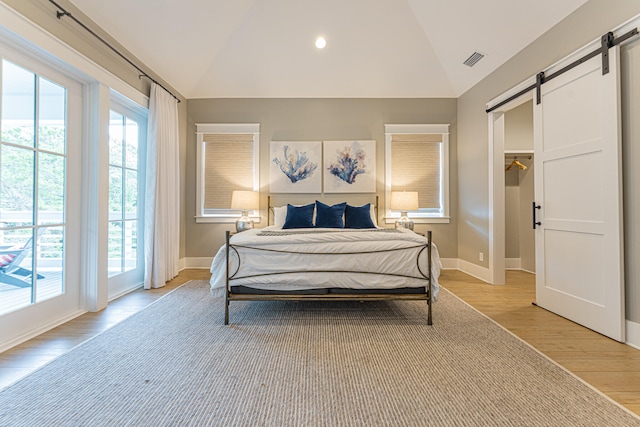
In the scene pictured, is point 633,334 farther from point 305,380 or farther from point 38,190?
point 38,190

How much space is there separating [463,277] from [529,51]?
2825 millimetres

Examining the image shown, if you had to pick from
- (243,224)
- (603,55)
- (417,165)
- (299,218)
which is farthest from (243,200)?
(603,55)

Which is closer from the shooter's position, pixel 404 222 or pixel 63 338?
pixel 63 338

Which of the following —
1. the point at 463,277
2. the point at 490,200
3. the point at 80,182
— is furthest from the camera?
the point at 463,277

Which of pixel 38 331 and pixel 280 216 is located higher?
pixel 280 216

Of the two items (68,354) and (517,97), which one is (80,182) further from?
(517,97)

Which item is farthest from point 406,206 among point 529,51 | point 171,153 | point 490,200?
point 171,153

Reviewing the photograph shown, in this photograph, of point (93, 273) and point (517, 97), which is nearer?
point (93, 273)

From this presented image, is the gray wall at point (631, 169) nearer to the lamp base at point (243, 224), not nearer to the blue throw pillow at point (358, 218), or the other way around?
the blue throw pillow at point (358, 218)

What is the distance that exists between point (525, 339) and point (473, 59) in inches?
133

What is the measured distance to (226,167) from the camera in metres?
4.67

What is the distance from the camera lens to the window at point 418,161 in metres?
4.68

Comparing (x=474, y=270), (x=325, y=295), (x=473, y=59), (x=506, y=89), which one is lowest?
(x=474, y=270)

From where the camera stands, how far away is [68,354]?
6.32 ft
